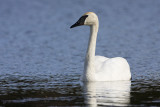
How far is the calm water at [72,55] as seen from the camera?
11523mm

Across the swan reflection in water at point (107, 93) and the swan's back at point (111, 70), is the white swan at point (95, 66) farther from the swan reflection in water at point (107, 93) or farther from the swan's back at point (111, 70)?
the swan reflection in water at point (107, 93)

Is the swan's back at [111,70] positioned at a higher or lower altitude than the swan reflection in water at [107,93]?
higher

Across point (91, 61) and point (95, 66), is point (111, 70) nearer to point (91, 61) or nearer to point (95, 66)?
point (95, 66)

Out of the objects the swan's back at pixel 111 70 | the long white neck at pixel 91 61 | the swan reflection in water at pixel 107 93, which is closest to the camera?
the swan reflection in water at pixel 107 93

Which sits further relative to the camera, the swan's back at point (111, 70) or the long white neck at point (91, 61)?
the swan's back at point (111, 70)

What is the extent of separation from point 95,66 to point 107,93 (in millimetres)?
2479

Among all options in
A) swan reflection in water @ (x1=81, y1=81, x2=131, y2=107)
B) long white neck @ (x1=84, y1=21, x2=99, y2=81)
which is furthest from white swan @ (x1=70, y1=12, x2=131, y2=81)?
swan reflection in water @ (x1=81, y1=81, x2=131, y2=107)

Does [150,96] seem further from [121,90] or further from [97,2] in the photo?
[97,2]

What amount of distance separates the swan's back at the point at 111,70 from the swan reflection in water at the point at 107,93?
0.99 feet

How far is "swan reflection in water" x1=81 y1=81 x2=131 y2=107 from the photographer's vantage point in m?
10.8

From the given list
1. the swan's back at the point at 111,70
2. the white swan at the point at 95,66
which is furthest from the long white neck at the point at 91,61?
the swan's back at the point at 111,70

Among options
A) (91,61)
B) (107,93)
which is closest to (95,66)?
(91,61)

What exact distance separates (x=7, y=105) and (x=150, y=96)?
10.3 feet

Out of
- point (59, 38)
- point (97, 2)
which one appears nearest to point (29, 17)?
point (97, 2)
